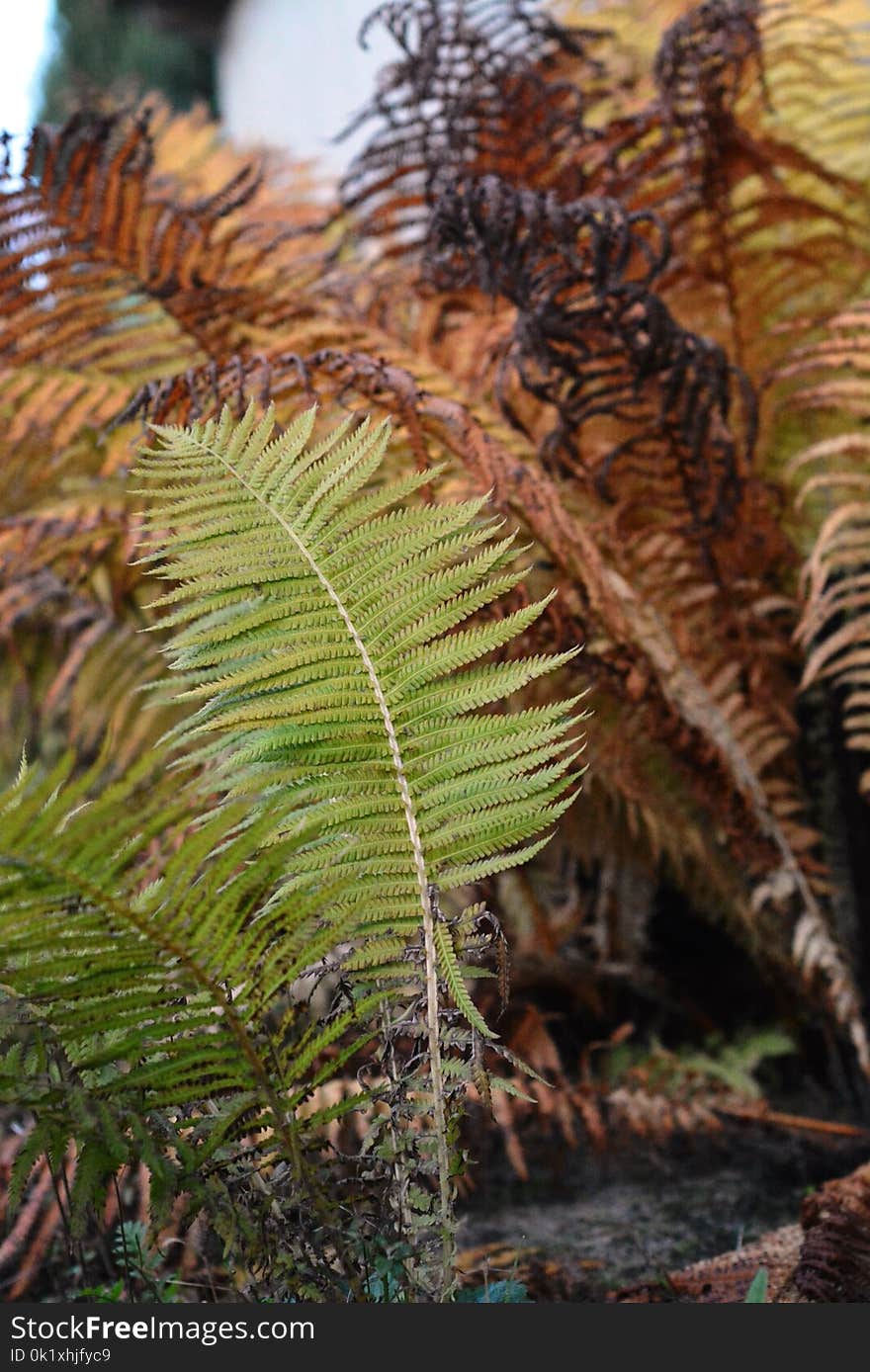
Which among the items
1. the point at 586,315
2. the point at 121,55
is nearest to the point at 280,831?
the point at 586,315

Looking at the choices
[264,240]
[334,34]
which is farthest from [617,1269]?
[334,34]

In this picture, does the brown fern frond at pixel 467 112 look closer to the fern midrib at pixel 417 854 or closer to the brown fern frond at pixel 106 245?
the brown fern frond at pixel 106 245

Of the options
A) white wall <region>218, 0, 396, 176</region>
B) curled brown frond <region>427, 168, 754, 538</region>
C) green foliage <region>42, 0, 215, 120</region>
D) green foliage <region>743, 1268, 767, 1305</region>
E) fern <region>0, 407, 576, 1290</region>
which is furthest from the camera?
green foliage <region>42, 0, 215, 120</region>

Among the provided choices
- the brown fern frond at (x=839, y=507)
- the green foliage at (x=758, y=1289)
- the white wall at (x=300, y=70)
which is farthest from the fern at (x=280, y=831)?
the white wall at (x=300, y=70)

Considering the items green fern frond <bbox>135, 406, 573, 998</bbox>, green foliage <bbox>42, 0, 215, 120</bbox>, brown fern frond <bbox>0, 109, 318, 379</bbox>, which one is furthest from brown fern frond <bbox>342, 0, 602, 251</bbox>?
green foliage <bbox>42, 0, 215, 120</bbox>

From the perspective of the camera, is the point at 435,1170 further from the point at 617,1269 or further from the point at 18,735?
the point at 18,735

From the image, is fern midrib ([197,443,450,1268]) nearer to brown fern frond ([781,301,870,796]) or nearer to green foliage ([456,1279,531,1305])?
green foliage ([456,1279,531,1305])

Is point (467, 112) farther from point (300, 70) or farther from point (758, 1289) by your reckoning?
point (300, 70)
